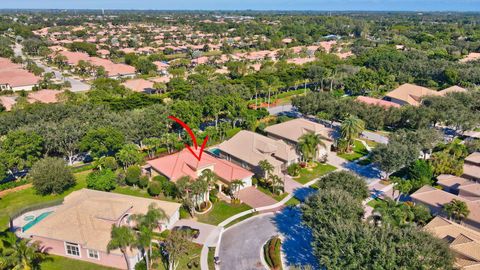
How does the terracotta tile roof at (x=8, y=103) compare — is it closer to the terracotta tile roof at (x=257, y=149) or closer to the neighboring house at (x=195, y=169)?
the neighboring house at (x=195, y=169)

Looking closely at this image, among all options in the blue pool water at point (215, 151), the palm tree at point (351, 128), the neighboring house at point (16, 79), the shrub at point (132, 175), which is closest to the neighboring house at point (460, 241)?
the palm tree at point (351, 128)

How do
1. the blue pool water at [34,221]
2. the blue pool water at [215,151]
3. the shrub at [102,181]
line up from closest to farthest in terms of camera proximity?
the blue pool water at [34,221], the shrub at [102,181], the blue pool water at [215,151]

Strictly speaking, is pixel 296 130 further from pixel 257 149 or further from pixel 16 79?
pixel 16 79

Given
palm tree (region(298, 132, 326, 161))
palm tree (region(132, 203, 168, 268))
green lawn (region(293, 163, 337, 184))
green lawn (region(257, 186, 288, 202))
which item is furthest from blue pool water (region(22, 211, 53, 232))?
palm tree (region(298, 132, 326, 161))

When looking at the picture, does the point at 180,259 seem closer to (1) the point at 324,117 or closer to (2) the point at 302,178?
(2) the point at 302,178

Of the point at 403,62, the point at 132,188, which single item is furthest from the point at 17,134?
the point at 403,62

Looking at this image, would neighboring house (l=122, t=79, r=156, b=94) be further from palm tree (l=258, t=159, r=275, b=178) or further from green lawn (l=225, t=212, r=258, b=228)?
green lawn (l=225, t=212, r=258, b=228)

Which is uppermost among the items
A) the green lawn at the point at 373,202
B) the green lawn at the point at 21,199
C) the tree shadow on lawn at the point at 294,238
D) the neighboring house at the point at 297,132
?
the neighboring house at the point at 297,132
